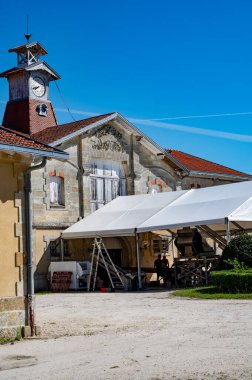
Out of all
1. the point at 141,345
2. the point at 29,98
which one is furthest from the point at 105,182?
the point at 141,345

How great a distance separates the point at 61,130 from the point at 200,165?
8973 mm

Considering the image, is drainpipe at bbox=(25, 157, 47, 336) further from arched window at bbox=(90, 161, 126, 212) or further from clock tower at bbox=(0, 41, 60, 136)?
clock tower at bbox=(0, 41, 60, 136)

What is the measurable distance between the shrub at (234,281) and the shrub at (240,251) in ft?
4.73

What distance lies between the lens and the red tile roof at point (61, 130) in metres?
25.2

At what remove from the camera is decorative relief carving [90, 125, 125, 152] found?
26641 millimetres

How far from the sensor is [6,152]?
10.1m

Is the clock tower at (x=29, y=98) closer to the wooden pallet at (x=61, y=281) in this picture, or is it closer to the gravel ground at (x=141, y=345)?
the wooden pallet at (x=61, y=281)

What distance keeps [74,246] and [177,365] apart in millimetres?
18123

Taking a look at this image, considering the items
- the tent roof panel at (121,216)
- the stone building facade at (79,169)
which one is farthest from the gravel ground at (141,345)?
the stone building facade at (79,169)

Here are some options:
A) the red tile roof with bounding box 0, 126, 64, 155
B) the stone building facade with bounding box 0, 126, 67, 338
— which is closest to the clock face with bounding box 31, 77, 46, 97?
the red tile roof with bounding box 0, 126, 64, 155

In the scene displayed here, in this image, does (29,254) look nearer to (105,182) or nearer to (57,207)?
(57,207)

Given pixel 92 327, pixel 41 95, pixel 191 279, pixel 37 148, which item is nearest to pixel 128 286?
pixel 191 279

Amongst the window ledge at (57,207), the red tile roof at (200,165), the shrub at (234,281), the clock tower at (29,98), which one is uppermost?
the clock tower at (29,98)

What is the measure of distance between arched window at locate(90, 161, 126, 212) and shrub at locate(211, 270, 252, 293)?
37.1 feet
